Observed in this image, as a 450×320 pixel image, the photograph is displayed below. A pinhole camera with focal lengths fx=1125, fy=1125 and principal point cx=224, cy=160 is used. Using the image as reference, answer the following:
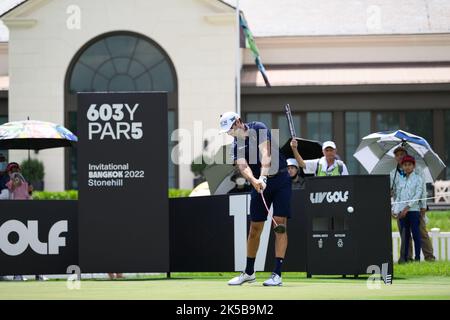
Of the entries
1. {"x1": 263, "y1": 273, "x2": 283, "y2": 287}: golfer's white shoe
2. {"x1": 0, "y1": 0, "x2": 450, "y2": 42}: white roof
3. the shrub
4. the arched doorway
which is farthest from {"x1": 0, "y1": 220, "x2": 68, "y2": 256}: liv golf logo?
{"x1": 0, "y1": 0, "x2": 450, "y2": 42}: white roof

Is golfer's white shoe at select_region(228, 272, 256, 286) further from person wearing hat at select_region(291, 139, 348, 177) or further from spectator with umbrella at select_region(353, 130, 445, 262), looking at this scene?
spectator with umbrella at select_region(353, 130, 445, 262)

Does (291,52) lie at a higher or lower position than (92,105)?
higher

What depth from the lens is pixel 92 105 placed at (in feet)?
45.4

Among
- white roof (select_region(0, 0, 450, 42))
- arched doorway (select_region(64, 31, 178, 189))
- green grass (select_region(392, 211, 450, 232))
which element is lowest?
green grass (select_region(392, 211, 450, 232))

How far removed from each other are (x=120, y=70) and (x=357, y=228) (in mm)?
22261

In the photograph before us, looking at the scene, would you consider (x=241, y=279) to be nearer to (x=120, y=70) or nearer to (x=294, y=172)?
(x=294, y=172)

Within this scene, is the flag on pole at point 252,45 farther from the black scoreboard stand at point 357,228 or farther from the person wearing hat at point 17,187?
the black scoreboard stand at point 357,228

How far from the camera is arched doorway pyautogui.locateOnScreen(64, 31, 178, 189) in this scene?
34.5 meters

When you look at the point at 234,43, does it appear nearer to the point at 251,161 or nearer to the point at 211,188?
the point at 211,188

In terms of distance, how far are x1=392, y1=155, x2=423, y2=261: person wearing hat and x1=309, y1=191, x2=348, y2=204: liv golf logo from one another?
158 inches

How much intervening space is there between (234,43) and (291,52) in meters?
2.99

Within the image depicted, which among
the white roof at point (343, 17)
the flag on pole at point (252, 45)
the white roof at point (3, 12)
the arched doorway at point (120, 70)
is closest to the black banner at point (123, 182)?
the flag on pole at point (252, 45)

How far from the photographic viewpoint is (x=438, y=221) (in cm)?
2550

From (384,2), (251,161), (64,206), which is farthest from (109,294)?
(384,2)
